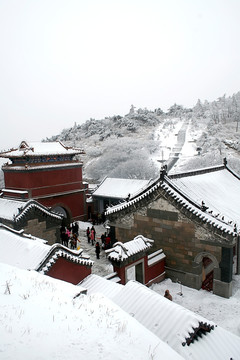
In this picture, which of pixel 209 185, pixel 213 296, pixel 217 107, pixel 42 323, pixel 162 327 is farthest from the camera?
pixel 217 107

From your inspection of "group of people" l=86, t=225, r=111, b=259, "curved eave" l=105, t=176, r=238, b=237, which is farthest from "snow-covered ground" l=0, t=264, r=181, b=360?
"group of people" l=86, t=225, r=111, b=259

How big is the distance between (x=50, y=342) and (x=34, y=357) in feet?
2.05

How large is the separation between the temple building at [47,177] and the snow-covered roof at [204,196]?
34.6ft

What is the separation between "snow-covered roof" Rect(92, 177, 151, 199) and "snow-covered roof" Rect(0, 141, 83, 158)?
225 inches

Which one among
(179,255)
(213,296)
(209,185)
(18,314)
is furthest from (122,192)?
(18,314)

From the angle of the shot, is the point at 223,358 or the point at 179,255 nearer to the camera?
the point at 223,358

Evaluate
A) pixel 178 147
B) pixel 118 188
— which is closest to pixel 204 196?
pixel 118 188

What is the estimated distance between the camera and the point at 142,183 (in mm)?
31609

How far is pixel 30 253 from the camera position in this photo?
43.0 feet

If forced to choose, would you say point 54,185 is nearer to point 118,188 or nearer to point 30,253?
point 118,188

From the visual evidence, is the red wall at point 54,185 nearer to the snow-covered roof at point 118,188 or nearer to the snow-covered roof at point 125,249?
the snow-covered roof at point 118,188

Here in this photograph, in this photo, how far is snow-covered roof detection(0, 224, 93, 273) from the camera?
12.3 meters

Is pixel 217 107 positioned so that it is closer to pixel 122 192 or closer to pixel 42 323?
pixel 122 192

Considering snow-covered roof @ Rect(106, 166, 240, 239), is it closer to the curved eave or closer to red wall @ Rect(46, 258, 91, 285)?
the curved eave
